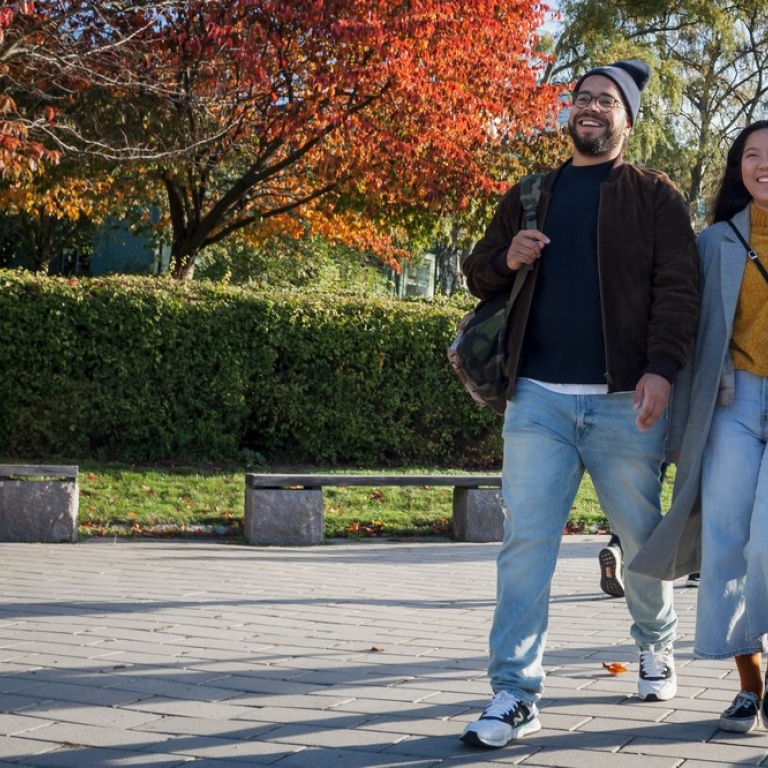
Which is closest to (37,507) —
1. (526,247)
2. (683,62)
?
(526,247)

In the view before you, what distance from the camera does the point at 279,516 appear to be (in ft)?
33.8

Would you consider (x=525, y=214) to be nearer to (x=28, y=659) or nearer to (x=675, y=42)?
(x=28, y=659)

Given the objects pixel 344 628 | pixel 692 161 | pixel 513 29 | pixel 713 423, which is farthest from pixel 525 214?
pixel 692 161

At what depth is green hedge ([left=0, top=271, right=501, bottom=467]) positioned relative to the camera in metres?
12.8

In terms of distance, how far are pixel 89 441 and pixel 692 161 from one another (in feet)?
73.7

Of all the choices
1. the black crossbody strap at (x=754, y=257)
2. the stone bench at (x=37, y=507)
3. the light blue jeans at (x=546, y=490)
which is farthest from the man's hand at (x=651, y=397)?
the stone bench at (x=37, y=507)

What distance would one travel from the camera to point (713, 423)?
4285 mm

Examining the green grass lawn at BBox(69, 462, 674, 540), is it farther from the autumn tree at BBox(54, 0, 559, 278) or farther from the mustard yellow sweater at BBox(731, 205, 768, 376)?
the mustard yellow sweater at BBox(731, 205, 768, 376)

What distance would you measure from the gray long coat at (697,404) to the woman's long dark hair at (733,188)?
0.42 feet

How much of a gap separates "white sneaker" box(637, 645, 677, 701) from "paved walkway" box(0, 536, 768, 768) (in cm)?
6

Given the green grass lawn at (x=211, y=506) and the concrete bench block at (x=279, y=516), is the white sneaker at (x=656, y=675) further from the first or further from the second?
the green grass lawn at (x=211, y=506)

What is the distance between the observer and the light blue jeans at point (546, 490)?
4.16 m

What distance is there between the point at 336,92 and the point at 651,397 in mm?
10862

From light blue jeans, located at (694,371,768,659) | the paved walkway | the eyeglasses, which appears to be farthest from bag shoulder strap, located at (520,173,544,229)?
the paved walkway
